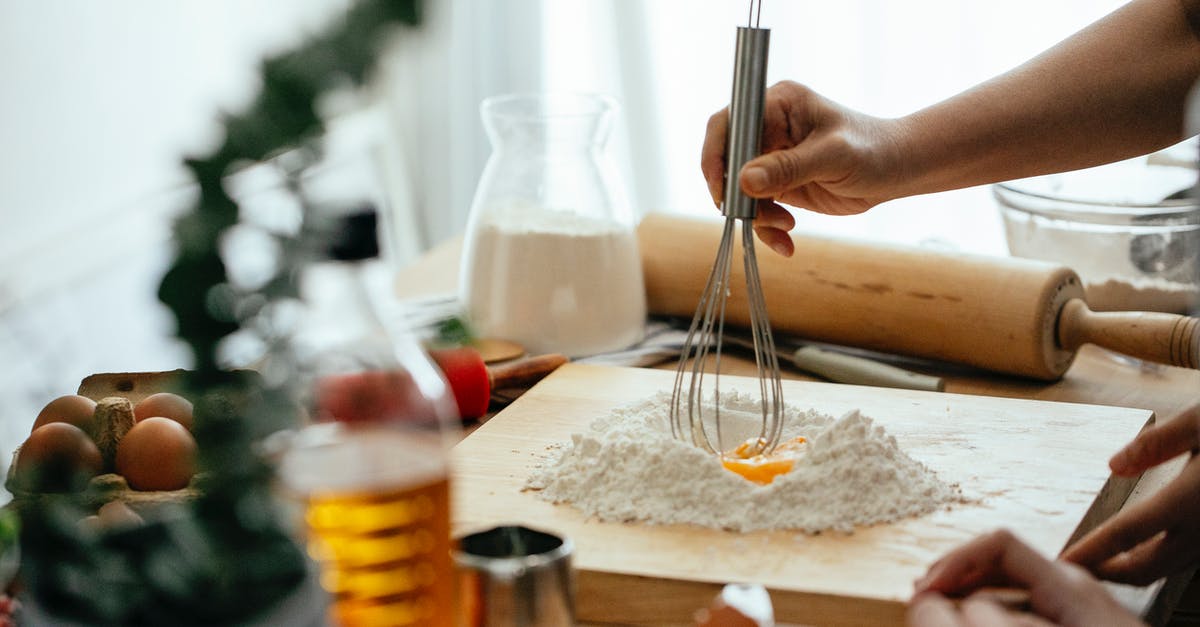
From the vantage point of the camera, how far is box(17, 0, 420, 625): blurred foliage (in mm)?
387

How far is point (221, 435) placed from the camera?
456 mm

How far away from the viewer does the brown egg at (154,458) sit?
0.83 meters

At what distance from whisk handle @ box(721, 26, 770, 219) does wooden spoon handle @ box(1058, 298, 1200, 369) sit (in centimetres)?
53

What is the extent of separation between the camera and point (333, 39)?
0.37 meters

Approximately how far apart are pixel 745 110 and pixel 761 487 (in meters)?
0.30

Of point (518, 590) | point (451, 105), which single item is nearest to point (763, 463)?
point (518, 590)

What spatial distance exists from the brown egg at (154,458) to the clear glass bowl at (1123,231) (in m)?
1.03

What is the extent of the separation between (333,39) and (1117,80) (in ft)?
3.27

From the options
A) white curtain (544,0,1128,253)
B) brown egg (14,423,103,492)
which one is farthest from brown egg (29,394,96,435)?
white curtain (544,0,1128,253)

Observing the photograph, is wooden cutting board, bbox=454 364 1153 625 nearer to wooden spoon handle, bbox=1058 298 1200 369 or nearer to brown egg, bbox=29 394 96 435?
wooden spoon handle, bbox=1058 298 1200 369

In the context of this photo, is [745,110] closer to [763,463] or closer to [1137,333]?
[763,463]

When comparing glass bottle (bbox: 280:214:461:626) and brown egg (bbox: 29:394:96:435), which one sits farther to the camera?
brown egg (bbox: 29:394:96:435)

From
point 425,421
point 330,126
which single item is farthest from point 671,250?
point 330,126

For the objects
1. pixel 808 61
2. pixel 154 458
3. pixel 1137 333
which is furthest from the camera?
pixel 808 61
